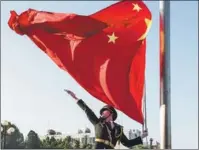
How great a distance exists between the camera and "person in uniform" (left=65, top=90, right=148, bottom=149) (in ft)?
28.5

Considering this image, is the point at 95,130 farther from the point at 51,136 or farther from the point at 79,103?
the point at 51,136

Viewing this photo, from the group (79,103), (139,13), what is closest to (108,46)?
(139,13)

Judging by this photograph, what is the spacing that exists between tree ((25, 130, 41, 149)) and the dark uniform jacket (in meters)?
3.25

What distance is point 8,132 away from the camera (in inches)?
623

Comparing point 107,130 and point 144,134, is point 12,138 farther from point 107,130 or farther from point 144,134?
point 144,134

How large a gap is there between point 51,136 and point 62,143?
1.52 ft

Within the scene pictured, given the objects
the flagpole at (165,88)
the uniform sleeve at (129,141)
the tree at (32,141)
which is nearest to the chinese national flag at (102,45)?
the uniform sleeve at (129,141)

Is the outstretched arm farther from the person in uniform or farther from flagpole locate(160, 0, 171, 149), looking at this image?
flagpole locate(160, 0, 171, 149)

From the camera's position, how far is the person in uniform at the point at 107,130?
28.5 ft

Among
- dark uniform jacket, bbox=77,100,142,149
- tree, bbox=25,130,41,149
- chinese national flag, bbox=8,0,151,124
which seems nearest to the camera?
dark uniform jacket, bbox=77,100,142,149

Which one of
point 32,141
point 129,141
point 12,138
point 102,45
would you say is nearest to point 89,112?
point 129,141

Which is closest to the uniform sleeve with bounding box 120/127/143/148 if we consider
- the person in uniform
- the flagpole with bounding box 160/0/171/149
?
the person in uniform

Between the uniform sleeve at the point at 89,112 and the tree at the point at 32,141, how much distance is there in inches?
126

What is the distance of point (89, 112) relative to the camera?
8.91 m
